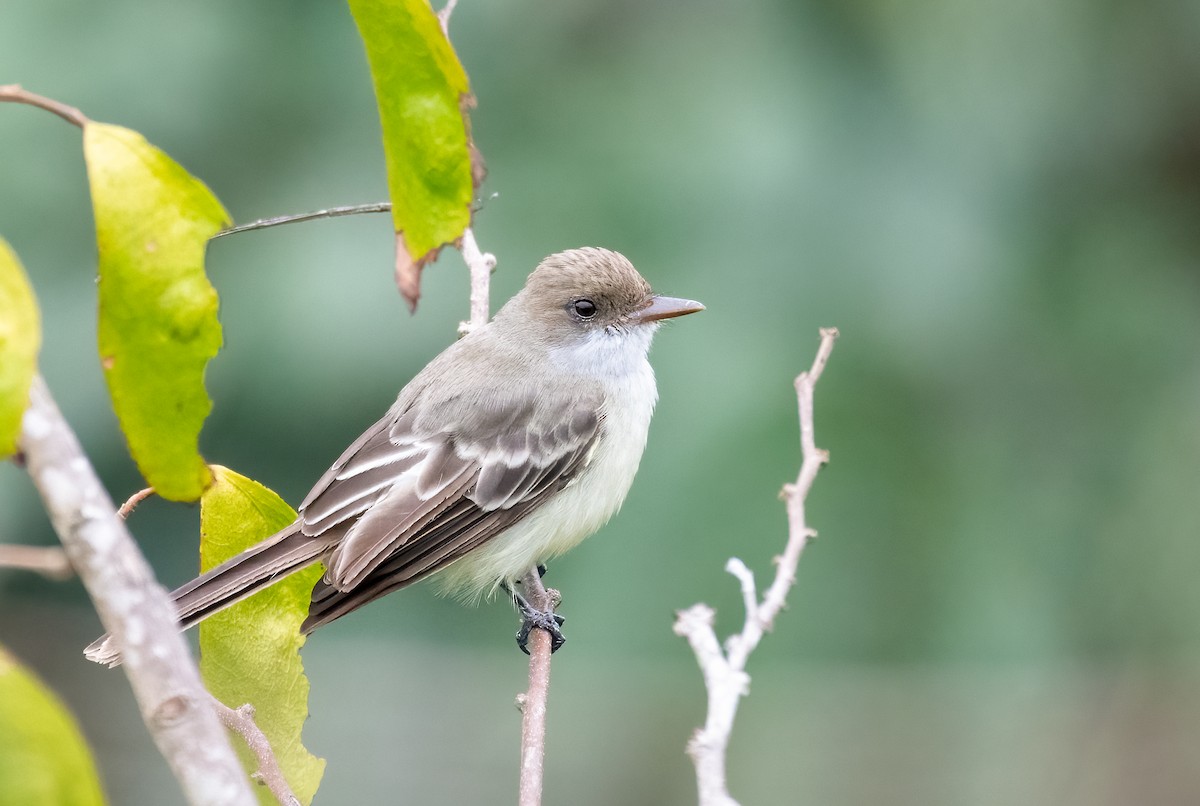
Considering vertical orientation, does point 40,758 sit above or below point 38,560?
below

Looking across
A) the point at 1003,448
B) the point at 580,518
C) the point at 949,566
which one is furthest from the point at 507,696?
the point at 1003,448

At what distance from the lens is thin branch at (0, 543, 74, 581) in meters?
1.10

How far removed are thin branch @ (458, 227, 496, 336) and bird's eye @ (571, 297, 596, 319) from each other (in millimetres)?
282

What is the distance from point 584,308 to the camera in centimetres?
399

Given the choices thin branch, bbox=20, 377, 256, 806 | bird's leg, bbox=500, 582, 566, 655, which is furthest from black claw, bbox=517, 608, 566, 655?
thin branch, bbox=20, 377, 256, 806

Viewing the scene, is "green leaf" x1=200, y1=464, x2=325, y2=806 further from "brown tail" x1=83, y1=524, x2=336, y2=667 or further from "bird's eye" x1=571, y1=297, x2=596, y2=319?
"bird's eye" x1=571, y1=297, x2=596, y2=319

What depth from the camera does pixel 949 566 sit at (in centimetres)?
444

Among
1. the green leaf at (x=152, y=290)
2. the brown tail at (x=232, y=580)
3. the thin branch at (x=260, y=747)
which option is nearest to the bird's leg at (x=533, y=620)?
the brown tail at (x=232, y=580)

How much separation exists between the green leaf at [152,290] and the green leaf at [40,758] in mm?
392

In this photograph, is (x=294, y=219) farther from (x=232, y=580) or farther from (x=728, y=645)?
(x=232, y=580)

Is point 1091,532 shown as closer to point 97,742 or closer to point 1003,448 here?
point 1003,448

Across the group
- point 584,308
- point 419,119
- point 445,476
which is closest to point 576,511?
point 445,476

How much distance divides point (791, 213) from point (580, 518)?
1.31 metres

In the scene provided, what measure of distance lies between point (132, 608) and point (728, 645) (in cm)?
114
